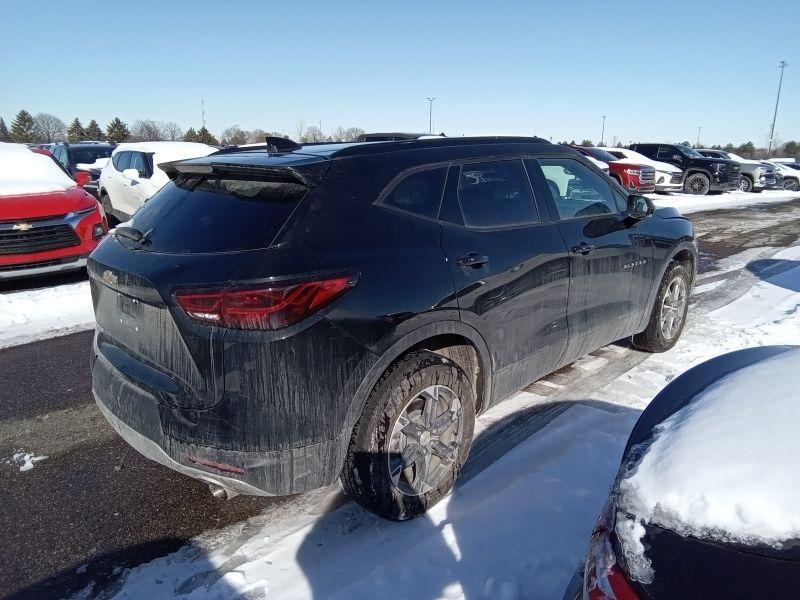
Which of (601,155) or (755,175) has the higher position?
(601,155)

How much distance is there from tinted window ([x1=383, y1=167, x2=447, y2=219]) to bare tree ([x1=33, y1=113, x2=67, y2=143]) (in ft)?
288

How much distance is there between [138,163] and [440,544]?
1027 cm

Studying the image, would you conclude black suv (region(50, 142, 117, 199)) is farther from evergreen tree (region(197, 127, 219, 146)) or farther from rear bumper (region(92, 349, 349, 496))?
evergreen tree (region(197, 127, 219, 146))

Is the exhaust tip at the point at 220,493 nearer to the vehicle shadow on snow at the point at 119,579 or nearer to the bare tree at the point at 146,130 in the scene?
the vehicle shadow on snow at the point at 119,579

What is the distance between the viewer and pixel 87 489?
309cm

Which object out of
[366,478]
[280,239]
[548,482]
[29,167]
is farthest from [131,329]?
[29,167]

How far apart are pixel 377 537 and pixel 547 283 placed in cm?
175

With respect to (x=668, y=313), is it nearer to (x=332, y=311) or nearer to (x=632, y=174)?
(x=332, y=311)

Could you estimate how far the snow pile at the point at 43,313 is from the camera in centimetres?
554

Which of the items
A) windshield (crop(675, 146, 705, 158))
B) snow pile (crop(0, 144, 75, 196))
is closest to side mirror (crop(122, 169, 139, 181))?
snow pile (crop(0, 144, 75, 196))

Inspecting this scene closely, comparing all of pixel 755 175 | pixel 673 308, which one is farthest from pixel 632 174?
pixel 673 308

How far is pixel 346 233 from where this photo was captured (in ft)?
8.08

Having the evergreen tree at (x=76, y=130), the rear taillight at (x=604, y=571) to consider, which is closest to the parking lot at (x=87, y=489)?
the rear taillight at (x=604, y=571)

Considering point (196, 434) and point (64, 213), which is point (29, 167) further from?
point (196, 434)
